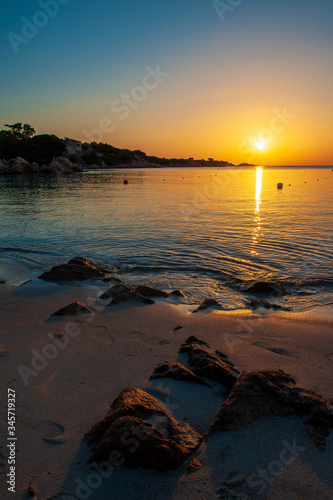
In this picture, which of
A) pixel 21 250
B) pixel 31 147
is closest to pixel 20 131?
pixel 31 147

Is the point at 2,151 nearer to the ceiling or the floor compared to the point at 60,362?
nearer to the ceiling

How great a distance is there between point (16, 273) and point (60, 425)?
7.76 meters

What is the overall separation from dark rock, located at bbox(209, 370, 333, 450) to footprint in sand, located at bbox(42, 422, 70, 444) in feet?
5.10

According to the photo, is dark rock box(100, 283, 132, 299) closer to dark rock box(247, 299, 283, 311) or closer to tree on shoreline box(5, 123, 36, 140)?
dark rock box(247, 299, 283, 311)

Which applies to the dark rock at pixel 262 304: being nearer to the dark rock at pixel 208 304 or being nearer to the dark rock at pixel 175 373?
the dark rock at pixel 208 304

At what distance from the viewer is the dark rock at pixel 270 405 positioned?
3.35 m

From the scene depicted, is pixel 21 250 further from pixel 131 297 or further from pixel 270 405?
pixel 270 405

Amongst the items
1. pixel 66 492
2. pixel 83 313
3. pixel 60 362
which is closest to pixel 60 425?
pixel 66 492

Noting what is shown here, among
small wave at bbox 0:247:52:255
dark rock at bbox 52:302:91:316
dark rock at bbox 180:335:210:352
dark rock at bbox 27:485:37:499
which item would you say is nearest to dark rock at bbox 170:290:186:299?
dark rock at bbox 52:302:91:316

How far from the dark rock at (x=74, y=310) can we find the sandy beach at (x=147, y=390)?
165 millimetres

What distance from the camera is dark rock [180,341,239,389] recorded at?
421cm

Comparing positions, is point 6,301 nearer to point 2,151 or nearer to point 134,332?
point 134,332

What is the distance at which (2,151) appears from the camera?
94938mm

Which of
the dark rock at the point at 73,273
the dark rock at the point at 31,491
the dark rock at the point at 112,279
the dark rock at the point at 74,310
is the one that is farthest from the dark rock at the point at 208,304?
the dark rock at the point at 31,491
